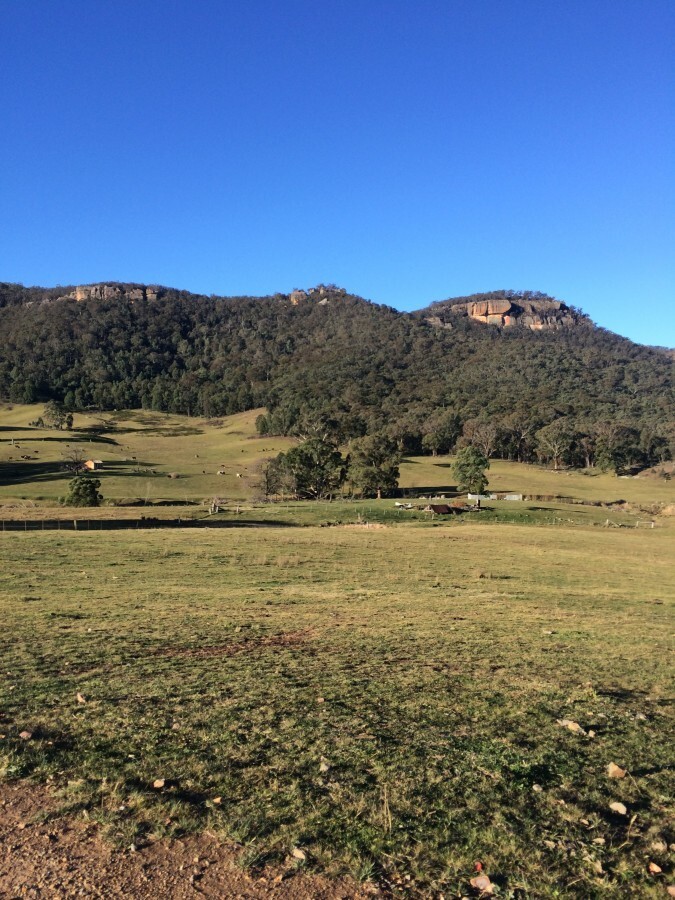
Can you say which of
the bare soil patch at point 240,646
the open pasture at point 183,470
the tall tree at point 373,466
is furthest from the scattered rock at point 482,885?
the tall tree at point 373,466

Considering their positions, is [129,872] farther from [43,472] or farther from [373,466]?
[43,472]

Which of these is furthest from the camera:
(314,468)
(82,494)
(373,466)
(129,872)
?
(373,466)

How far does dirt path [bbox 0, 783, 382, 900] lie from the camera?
14.4 ft

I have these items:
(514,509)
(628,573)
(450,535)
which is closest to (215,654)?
(628,573)

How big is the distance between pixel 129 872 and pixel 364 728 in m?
3.69

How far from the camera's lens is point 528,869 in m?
4.76

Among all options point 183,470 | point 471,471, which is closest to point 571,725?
point 471,471

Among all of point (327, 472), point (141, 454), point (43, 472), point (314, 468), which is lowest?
point (43, 472)

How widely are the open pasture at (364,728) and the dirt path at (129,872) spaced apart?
0.20 m

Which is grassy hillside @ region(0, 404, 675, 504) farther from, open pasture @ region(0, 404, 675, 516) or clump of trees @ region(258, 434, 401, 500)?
clump of trees @ region(258, 434, 401, 500)

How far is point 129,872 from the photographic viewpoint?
15.1 ft

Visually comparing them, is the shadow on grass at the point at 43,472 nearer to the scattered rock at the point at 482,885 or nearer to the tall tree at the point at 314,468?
the tall tree at the point at 314,468

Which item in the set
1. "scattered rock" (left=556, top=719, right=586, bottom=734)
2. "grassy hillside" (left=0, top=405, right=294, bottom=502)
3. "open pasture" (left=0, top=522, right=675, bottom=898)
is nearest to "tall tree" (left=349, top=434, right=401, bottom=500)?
"grassy hillside" (left=0, top=405, right=294, bottom=502)

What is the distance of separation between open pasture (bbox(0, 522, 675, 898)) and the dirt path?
200 mm
